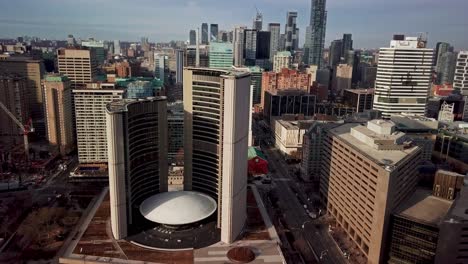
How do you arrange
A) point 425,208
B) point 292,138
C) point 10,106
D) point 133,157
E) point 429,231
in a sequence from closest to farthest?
point 429,231
point 425,208
point 133,157
point 10,106
point 292,138

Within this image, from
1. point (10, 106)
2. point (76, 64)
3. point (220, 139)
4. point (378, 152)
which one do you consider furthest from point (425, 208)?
point (76, 64)

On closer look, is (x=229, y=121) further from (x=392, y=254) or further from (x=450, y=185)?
(x=450, y=185)

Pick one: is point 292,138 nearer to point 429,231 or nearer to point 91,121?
point 91,121

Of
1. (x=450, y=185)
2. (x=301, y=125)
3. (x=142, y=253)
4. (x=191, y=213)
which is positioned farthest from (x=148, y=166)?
(x=301, y=125)

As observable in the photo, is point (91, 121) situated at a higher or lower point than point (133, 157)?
lower

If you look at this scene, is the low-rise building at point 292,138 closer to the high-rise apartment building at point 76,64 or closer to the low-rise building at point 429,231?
the low-rise building at point 429,231

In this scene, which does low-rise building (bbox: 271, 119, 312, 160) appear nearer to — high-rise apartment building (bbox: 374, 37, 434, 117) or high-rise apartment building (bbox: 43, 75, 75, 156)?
high-rise apartment building (bbox: 374, 37, 434, 117)
